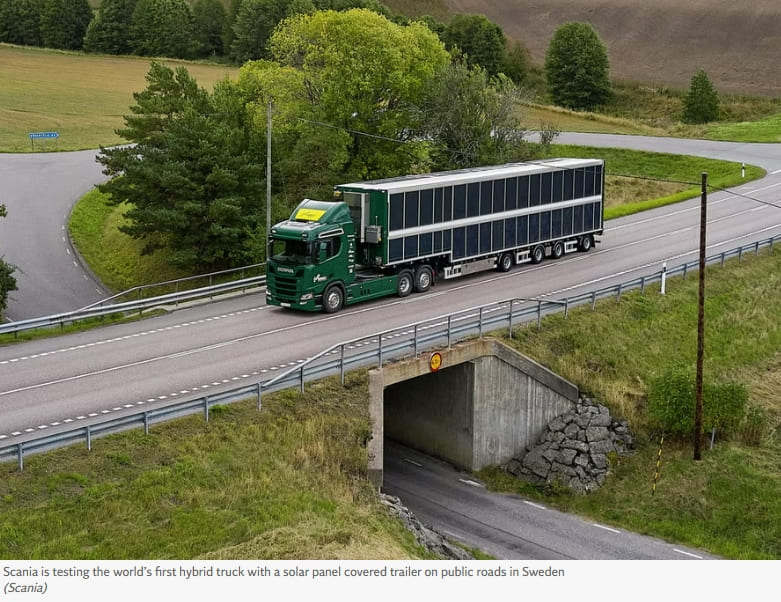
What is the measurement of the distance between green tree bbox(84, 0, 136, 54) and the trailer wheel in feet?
317

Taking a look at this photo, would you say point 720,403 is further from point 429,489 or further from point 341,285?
point 341,285

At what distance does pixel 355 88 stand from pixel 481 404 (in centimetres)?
2408

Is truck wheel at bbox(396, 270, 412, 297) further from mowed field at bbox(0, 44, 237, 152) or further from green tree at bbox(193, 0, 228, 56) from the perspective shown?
green tree at bbox(193, 0, 228, 56)

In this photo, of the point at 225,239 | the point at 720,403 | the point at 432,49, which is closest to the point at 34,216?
the point at 225,239

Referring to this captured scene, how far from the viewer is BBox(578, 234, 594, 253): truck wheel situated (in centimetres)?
4475

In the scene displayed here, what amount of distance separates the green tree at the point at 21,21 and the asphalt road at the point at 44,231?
6192cm

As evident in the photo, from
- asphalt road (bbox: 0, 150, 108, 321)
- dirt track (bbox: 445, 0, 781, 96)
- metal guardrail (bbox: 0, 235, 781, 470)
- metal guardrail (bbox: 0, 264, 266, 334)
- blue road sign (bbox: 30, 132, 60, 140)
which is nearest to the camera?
metal guardrail (bbox: 0, 235, 781, 470)

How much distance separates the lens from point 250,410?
2597 centimetres

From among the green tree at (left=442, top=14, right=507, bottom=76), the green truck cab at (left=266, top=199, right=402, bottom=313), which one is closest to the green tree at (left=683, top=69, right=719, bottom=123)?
the green tree at (left=442, top=14, right=507, bottom=76)

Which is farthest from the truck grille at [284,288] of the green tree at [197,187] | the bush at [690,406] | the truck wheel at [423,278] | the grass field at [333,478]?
the green tree at [197,187]

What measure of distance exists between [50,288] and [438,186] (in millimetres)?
23761

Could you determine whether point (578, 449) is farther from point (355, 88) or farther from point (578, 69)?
point (578, 69)

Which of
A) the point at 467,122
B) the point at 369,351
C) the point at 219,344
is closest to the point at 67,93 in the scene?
the point at 467,122

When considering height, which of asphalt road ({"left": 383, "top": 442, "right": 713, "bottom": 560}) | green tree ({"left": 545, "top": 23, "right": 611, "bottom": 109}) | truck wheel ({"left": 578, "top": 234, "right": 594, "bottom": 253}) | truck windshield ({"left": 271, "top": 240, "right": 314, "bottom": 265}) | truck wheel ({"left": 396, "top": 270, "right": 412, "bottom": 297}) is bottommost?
asphalt road ({"left": 383, "top": 442, "right": 713, "bottom": 560})
